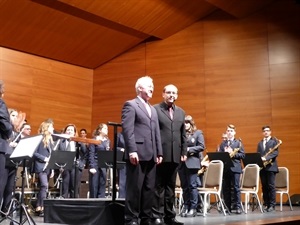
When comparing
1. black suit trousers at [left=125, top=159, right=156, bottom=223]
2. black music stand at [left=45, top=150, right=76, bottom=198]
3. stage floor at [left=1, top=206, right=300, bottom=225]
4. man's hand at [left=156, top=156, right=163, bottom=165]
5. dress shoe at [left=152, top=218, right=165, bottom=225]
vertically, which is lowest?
stage floor at [left=1, top=206, right=300, bottom=225]

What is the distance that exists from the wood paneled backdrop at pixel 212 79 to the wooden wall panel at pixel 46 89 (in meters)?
0.03

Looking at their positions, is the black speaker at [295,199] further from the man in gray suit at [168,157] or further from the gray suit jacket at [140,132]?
the gray suit jacket at [140,132]

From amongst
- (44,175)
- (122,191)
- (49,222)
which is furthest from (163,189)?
(122,191)

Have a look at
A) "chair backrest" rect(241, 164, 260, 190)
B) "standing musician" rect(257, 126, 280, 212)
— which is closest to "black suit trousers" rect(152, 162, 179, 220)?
"chair backrest" rect(241, 164, 260, 190)

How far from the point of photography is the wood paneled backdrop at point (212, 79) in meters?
10.6

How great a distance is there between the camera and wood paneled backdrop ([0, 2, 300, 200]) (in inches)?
416

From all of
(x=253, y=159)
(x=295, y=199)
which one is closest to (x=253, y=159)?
(x=253, y=159)

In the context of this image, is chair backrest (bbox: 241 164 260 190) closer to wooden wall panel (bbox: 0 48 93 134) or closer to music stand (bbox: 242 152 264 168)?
music stand (bbox: 242 152 264 168)

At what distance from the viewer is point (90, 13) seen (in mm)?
10242

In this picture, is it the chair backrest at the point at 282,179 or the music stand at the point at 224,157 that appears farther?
the chair backrest at the point at 282,179

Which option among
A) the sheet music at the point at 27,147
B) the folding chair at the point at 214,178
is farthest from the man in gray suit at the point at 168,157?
the folding chair at the point at 214,178

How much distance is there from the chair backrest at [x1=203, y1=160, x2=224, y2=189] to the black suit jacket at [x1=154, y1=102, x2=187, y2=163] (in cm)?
210

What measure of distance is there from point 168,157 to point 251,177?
346 cm

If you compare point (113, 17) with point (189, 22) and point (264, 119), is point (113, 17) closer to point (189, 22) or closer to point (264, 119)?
point (189, 22)
